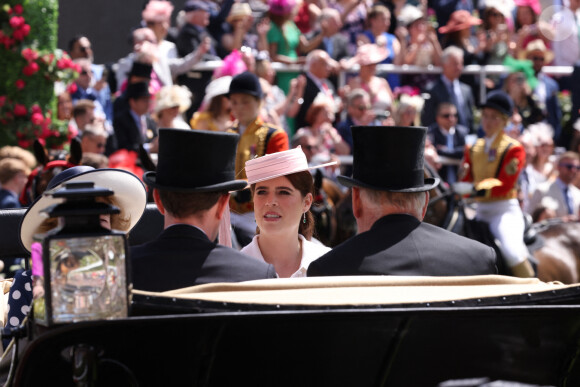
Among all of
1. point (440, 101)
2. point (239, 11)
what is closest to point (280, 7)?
point (239, 11)

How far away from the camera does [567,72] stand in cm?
1432

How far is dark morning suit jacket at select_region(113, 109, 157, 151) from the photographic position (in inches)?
377

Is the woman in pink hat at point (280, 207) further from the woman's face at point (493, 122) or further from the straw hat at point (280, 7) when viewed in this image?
the straw hat at point (280, 7)

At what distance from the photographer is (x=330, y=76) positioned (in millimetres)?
12117

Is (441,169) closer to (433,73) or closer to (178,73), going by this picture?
(433,73)

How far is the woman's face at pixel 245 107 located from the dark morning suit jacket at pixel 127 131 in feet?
6.16

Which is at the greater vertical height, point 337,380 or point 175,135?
point 175,135

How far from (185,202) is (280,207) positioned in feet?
4.13

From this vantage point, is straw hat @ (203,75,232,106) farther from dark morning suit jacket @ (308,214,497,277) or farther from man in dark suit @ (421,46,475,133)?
dark morning suit jacket @ (308,214,497,277)

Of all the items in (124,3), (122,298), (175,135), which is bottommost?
(122,298)

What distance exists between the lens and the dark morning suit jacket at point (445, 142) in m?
11.3

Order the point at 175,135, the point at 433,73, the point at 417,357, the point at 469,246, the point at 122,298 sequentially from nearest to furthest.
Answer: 1. the point at 122,298
2. the point at 417,357
3. the point at 175,135
4. the point at 469,246
5. the point at 433,73

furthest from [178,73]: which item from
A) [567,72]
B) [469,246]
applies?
[469,246]

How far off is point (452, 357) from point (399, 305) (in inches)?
10.8
